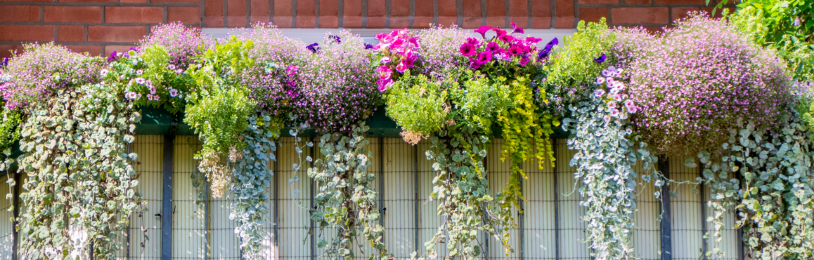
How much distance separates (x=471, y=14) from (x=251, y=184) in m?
1.77

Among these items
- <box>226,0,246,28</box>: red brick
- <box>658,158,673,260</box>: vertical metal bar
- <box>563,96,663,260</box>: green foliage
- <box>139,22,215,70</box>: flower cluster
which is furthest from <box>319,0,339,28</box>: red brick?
<box>658,158,673,260</box>: vertical metal bar

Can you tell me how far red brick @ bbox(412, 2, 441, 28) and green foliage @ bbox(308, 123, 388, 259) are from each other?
3.96 feet

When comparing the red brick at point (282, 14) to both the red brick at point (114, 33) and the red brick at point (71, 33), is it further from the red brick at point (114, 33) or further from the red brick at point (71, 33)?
the red brick at point (71, 33)

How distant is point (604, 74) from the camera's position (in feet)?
9.52

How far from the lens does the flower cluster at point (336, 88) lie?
9.30 feet

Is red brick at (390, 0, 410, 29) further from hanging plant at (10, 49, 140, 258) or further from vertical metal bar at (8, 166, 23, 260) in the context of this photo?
vertical metal bar at (8, 166, 23, 260)

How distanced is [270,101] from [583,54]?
1.33 metres

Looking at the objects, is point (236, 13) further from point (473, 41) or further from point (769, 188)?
point (769, 188)

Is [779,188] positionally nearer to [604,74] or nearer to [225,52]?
[604,74]

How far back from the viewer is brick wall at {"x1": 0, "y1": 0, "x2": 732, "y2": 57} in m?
3.85

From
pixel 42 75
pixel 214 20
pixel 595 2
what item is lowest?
pixel 42 75

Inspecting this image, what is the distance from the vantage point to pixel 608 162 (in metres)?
2.88

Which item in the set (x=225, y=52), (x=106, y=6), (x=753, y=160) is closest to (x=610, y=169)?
(x=753, y=160)

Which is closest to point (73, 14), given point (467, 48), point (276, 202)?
point (276, 202)
